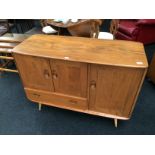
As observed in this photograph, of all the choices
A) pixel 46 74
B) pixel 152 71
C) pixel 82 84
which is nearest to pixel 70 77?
pixel 82 84

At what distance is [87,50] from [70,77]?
266 mm

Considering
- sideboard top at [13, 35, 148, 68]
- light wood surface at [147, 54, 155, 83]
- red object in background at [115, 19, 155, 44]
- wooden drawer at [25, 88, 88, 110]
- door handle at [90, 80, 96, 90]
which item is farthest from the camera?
red object in background at [115, 19, 155, 44]

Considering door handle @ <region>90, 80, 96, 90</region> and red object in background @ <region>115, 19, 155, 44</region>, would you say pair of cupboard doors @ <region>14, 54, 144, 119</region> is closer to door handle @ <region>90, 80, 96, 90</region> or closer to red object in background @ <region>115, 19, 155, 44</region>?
door handle @ <region>90, 80, 96, 90</region>

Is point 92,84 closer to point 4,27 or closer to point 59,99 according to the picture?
point 59,99

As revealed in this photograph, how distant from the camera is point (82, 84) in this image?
1.21 metres

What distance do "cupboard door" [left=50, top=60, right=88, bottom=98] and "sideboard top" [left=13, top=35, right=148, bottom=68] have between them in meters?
0.06

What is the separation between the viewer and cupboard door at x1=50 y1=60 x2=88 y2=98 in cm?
113

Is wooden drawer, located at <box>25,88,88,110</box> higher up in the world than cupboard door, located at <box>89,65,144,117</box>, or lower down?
lower down

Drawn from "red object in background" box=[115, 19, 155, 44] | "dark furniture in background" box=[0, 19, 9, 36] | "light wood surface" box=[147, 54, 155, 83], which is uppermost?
"dark furniture in background" box=[0, 19, 9, 36]

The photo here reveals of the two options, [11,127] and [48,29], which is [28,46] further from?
[48,29]

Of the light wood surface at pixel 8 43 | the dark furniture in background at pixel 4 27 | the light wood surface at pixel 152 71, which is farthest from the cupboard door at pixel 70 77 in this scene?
the dark furniture in background at pixel 4 27

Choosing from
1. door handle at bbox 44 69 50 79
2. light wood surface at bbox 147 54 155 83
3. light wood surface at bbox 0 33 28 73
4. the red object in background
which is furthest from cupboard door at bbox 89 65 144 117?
the red object in background

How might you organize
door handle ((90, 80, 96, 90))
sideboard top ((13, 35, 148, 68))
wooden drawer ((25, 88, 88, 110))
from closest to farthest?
sideboard top ((13, 35, 148, 68)) < door handle ((90, 80, 96, 90)) < wooden drawer ((25, 88, 88, 110))
